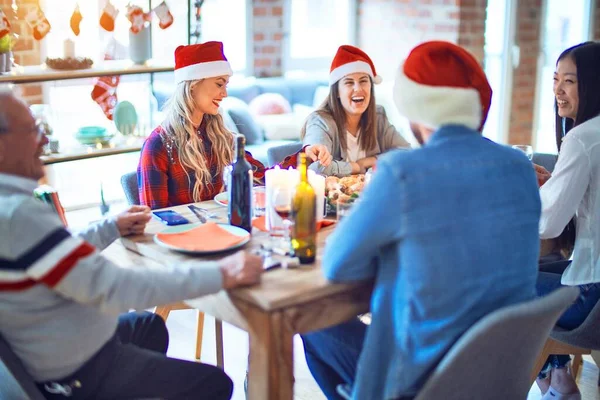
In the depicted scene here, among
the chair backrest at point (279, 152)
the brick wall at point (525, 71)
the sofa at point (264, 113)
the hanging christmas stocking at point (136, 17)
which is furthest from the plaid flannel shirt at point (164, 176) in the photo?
the brick wall at point (525, 71)

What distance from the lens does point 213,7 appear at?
5.73 m

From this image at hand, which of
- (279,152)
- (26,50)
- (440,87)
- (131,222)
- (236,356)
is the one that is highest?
(26,50)

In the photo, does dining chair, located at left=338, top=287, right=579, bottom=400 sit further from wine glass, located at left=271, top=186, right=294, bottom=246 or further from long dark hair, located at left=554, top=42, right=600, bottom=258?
long dark hair, located at left=554, top=42, right=600, bottom=258

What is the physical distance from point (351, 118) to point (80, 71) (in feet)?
4.64

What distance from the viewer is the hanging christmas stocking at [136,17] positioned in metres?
3.86

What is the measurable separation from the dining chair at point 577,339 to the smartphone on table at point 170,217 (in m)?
1.09

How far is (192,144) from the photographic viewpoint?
2.61 metres

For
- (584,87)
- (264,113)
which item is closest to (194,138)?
(584,87)

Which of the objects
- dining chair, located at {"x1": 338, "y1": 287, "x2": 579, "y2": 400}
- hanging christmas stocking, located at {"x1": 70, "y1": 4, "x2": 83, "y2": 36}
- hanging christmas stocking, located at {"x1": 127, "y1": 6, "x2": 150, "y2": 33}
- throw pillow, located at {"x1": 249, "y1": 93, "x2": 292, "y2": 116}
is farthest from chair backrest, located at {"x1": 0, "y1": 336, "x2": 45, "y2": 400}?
throw pillow, located at {"x1": 249, "y1": 93, "x2": 292, "y2": 116}

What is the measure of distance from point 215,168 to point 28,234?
1.30 metres

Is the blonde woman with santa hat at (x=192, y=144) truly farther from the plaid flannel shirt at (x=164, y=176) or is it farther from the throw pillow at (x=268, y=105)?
the throw pillow at (x=268, y=105)

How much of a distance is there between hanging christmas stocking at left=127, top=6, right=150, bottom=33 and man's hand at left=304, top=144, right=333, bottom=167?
66.1 inches

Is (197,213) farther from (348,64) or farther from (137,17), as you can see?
(137,17)

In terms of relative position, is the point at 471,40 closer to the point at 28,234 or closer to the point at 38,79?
the point at 38,79
